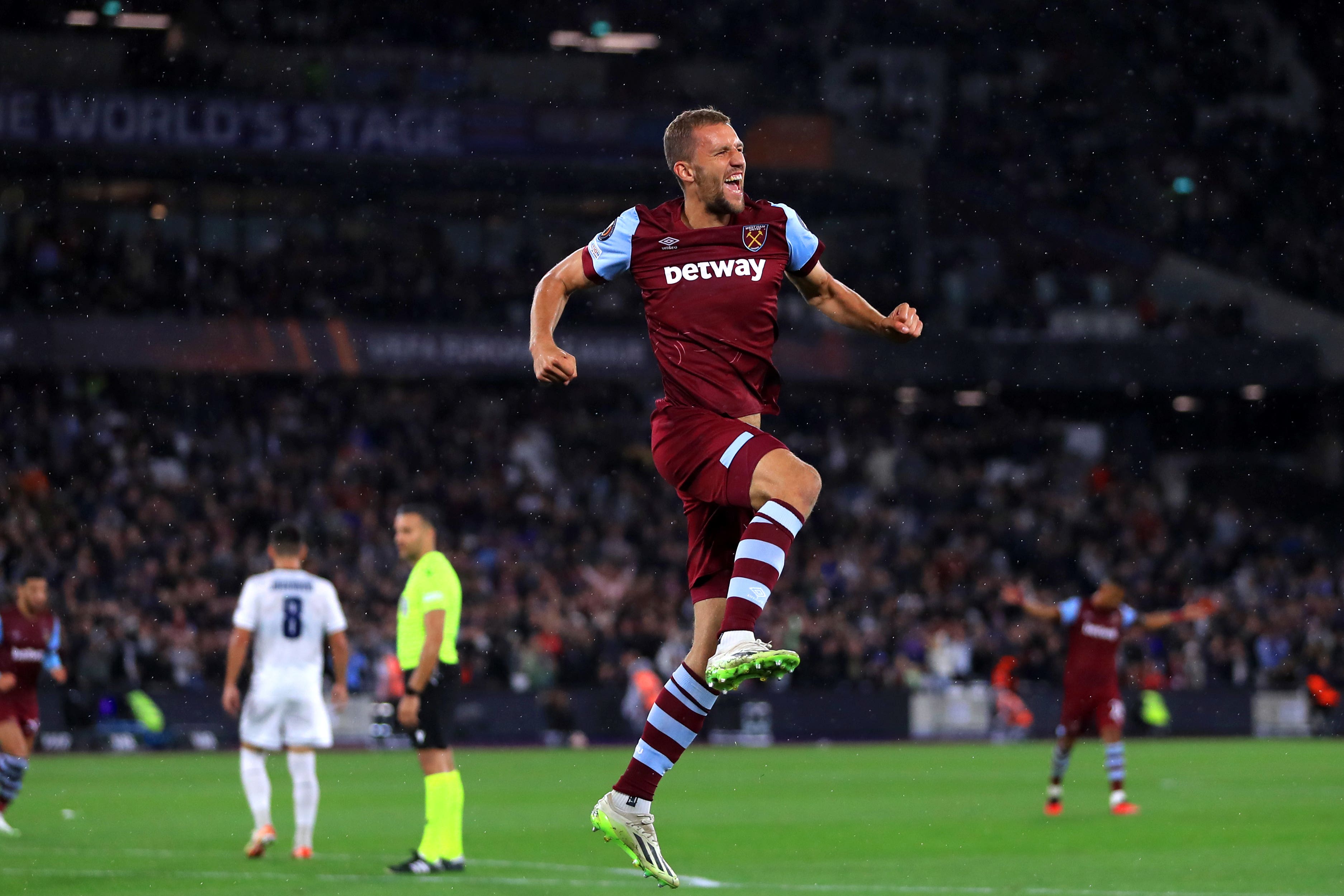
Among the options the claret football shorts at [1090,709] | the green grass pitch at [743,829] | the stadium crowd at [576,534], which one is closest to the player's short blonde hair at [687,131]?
the green grass pitch at [743,829]

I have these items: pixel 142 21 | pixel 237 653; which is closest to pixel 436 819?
pixel 237 653

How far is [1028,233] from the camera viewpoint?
1722 inches

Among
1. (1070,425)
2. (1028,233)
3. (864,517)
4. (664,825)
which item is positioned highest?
(1028,233)

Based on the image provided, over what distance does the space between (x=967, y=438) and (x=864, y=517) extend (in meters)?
5.15

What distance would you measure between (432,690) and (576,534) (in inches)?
867

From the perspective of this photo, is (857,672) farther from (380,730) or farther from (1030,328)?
(1030,328)

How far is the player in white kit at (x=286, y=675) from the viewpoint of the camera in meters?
13.9

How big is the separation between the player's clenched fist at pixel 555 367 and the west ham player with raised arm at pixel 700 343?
17 centimetres

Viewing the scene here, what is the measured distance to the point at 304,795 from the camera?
548 inches

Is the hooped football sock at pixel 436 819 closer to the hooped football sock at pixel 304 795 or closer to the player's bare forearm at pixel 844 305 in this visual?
the hooped football sock at pixel 304 795

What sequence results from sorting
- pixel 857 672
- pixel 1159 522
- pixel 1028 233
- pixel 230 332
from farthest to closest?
1. pixel 1028 233
2. pixel 1159 522
3. pixel 230 332
4. pixel 857 672

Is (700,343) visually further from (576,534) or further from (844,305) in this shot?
(576,534)

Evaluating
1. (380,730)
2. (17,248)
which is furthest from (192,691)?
(17,248)

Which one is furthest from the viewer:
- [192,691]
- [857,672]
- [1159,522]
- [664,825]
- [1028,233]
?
[1028,233]
